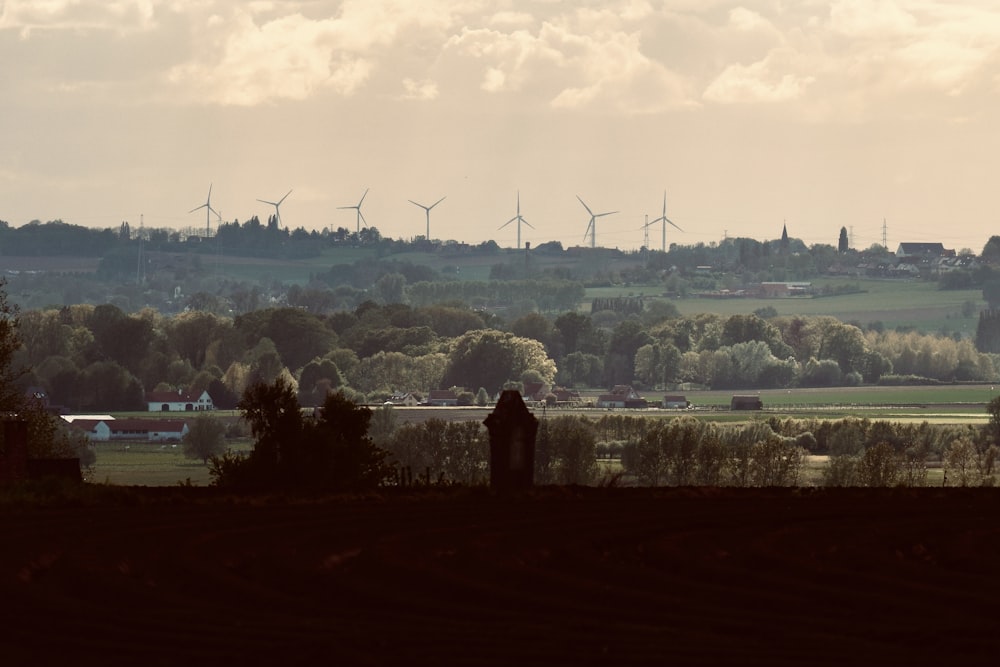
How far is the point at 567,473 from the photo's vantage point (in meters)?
188

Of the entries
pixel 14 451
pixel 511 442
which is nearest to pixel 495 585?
pixel 511 442

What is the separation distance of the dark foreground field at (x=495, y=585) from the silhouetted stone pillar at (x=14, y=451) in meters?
8.67

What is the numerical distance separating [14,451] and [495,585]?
2982 cm

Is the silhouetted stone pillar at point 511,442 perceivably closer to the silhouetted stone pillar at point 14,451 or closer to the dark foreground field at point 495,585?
the dark foreground field at point 495,585

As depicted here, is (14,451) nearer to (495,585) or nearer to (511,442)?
(511,442)

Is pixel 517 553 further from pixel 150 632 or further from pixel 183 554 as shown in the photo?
pixel 150 632

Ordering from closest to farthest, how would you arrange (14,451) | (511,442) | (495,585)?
(495,585)
(14,451)
(511,442)

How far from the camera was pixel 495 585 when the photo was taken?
3744 cm

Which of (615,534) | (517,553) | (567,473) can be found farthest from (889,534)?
(567,473)

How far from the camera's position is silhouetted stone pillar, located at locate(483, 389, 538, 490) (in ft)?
216

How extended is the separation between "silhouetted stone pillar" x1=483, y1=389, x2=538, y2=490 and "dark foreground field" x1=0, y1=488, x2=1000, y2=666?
1058 centimetres

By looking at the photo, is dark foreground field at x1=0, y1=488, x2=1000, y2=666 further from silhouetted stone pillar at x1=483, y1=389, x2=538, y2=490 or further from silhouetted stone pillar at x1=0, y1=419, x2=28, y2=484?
silhouetted stone pillar at x1=483, y1=389, x2=538, y2=490

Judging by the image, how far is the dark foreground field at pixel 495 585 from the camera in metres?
30.5

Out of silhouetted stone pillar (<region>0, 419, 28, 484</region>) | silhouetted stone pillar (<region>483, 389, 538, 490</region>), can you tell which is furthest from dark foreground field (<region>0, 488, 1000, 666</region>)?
silhouetted stone pillar (<region>483, 389, 538, 490</region>)
